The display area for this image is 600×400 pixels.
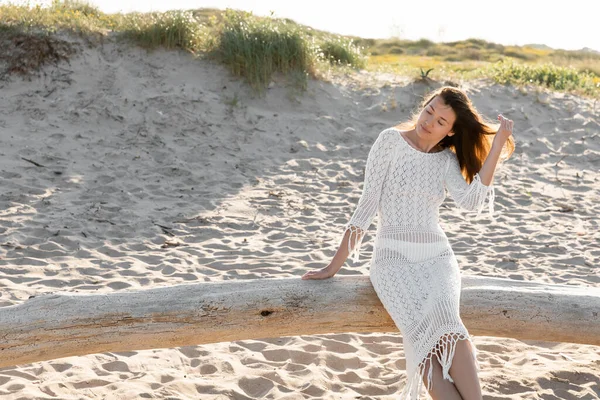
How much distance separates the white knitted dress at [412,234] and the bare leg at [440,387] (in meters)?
0.09

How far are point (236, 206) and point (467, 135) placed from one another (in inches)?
169

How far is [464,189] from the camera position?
11.8 feet

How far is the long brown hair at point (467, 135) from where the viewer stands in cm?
361

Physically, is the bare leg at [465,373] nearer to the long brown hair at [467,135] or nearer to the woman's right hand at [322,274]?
the woman's right hand at [322,274]

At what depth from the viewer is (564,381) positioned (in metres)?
4.04

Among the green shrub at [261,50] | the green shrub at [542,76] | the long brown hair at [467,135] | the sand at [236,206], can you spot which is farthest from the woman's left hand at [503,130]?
the green shrub at [542,76]

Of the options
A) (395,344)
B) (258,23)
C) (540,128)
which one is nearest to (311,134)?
(258,23)

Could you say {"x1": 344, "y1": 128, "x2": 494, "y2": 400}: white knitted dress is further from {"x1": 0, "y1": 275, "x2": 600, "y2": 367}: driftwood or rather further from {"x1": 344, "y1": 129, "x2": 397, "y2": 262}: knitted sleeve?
{"x1": 0, "y1": 275, "x2": 600, "y2": 367}: driftwood

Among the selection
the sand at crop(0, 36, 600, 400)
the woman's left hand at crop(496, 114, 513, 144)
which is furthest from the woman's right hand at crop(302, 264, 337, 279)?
the woman's left hand at crop(496, 114, 513, 144)

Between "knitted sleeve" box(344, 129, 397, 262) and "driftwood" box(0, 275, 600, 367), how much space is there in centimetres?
26

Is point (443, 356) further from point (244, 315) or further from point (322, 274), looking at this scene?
point (244, 315)

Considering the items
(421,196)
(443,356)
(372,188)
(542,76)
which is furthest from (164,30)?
(443,356)

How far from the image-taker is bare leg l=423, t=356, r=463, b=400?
2922 mm

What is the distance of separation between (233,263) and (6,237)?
2135 mm
